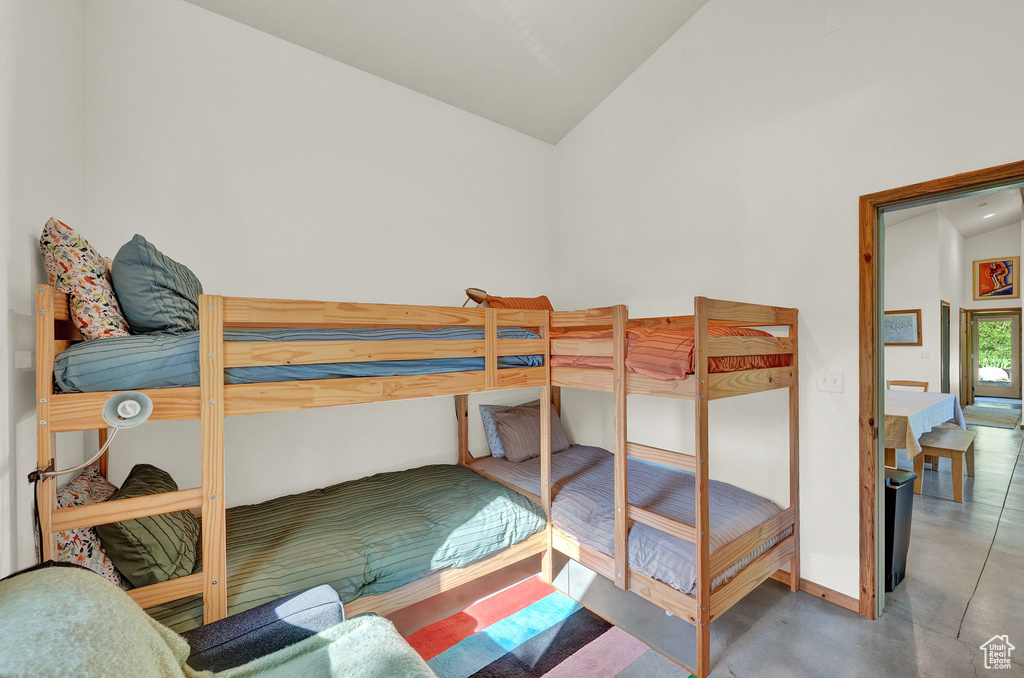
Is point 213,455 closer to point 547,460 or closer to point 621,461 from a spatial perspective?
point 547,460

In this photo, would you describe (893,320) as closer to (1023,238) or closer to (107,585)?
(1023,238)

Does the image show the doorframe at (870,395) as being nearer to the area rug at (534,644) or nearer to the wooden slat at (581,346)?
the area rug at (534,644)

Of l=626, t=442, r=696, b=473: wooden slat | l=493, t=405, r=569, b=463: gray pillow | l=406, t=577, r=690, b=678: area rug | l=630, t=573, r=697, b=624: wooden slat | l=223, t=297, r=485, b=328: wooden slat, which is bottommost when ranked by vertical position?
l=406, t=577, r=690, b=678: area rug

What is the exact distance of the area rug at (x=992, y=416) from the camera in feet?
10.1

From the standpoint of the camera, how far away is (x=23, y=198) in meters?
1.24

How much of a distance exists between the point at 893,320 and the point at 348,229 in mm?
3336

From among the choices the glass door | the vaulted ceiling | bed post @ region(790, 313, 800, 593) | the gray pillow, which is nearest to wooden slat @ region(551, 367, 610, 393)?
the gray pillow

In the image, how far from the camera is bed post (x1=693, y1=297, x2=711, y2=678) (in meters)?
1.63

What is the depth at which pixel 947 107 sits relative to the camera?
1.74m

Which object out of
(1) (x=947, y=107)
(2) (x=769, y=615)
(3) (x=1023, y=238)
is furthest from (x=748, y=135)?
(2) (x=769, y=615)

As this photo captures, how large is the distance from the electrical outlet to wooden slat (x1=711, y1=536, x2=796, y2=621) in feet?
2.65

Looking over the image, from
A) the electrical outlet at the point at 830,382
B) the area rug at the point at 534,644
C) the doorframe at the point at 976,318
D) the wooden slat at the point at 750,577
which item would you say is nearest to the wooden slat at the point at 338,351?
the area rug at the point at 534,644

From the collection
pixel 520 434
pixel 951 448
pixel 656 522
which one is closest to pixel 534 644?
pixel 656 522

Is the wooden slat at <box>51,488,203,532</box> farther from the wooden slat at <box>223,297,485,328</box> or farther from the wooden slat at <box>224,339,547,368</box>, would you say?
the wooden slat at <box>223,297,485,328</box>
